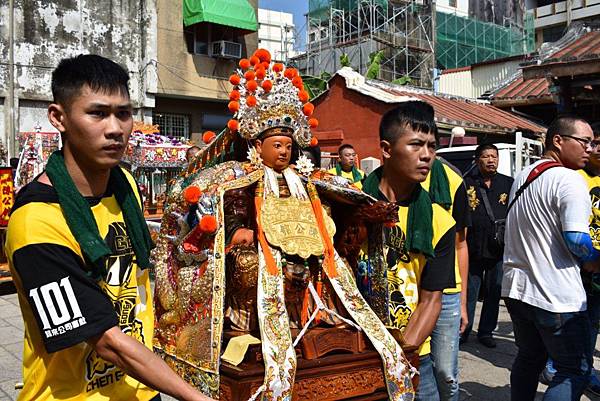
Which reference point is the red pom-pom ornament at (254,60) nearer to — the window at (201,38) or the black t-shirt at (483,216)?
the black t-shirt at (483,216)

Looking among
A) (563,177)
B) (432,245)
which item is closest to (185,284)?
(432,245)

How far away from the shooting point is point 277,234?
Result: 263cm

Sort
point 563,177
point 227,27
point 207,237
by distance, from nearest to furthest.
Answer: point 207,237
point 563,177
point 227,27

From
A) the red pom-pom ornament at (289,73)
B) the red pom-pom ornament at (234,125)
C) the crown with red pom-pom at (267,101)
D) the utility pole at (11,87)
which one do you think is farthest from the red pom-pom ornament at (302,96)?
the utility pole at (11,87)

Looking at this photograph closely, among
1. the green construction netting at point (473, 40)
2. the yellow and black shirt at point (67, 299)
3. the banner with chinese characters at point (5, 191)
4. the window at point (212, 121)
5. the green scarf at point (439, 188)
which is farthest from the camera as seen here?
the green construction netting at point (473, 40)

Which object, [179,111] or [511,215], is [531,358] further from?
[179,111]

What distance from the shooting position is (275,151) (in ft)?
9.37

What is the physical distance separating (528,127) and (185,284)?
38.0 feet

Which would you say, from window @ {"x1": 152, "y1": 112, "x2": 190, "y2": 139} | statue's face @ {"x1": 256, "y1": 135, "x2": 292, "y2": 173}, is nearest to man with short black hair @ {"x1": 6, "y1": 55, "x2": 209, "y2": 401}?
statue's face @ {"x1": 256, "y1": 135, "x2": 292, "y2": 173}

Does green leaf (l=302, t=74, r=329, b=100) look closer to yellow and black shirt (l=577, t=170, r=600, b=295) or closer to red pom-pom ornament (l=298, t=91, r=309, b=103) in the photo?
yellow and black shirt (l=577, t=170, r=600, b=295)

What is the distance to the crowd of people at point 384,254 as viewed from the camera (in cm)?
169

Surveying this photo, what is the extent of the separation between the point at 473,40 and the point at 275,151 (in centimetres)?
2608

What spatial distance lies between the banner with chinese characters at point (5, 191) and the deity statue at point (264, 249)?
632 cm

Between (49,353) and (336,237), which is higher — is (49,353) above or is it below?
below
